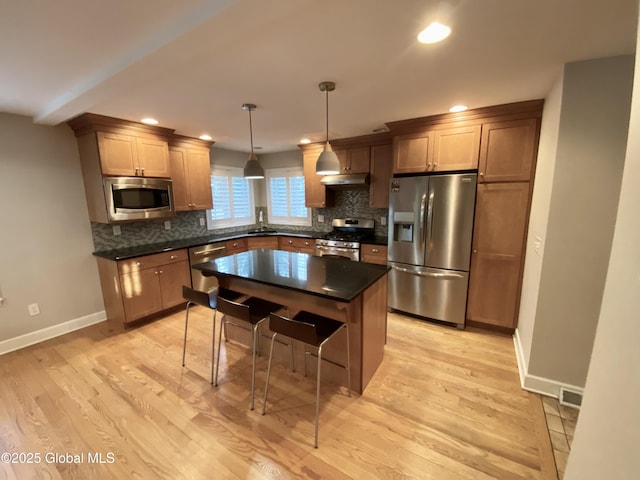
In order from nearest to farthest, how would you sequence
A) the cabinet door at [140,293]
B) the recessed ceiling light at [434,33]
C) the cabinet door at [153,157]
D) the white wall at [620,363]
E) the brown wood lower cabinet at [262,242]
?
1. the white wall at [620,363]
2. the recessed ceiling light at [434,33]
3. the cabinet door at [140,293]
4. the cabinet door at [153,157]
5. the brown wood lower cabinet at [262,242]

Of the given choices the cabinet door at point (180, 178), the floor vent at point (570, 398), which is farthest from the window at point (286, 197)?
the floor vent at point (570, 398)

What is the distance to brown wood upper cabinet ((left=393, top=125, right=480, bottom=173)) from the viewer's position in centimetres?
281

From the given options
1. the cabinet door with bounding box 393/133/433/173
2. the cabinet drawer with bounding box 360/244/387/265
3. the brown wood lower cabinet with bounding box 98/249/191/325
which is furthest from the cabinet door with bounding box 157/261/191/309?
the cabinet door with bounding box 393/133/433/173

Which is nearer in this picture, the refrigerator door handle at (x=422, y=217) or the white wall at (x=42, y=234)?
the white wall at (x=42, y=234)

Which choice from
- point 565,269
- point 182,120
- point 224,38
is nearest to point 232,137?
point 182,120

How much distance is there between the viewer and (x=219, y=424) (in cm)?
183

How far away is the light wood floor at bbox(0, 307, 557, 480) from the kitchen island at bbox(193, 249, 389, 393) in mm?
256

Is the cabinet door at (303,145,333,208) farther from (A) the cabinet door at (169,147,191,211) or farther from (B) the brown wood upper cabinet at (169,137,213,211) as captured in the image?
(A) the cabinet door at (169,147,191,211)

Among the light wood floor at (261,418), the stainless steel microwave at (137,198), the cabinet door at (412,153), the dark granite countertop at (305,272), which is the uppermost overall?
the cabinet door at (412,153)

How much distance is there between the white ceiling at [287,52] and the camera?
1261 mm

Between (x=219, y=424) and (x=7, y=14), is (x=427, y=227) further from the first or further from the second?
(x=7, y=14)

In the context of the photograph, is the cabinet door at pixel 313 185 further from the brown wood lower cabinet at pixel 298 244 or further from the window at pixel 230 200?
the window at pixel 230 200

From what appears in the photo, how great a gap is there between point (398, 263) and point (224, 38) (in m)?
2.78

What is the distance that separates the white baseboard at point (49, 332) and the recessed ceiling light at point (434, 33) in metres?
4.36
